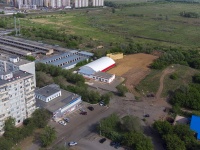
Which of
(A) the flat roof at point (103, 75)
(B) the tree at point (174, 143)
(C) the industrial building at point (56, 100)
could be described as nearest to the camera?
(B) the tree at point (174, 143)

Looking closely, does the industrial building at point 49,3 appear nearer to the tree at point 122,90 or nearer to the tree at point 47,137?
the tree at point 122,90

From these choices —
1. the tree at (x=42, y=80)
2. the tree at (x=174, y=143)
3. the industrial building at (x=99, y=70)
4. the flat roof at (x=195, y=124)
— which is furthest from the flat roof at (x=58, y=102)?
the flat roof at (x=195, y=124)

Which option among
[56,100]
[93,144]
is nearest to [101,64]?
[56,100]

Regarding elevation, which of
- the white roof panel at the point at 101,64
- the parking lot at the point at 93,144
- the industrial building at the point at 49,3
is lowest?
the parking lot at the point at 93,144

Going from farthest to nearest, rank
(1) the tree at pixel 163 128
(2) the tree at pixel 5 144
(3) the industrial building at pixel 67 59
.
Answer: (3) the industrial building at pixel 67 59 → (1) the tree at pixel 163 128 → (2) the tree at pixel 5 144

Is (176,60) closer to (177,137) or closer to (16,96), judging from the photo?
(177,137)
